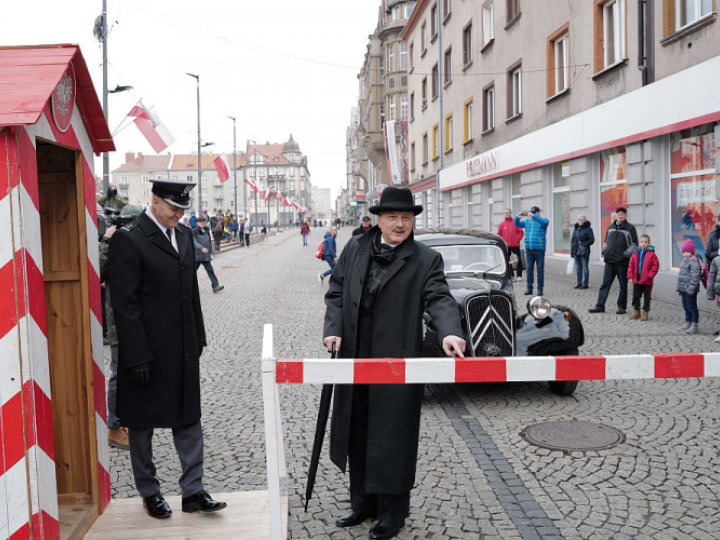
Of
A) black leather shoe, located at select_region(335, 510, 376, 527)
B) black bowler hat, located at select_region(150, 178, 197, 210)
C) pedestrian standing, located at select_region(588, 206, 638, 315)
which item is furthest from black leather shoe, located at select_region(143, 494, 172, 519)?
pedestrian standing, located at select_region(588, 206, 638, 315)

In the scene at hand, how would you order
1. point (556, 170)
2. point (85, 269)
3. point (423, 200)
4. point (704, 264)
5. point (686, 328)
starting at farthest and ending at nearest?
point (423, 200), point (556, 170), point (704, 264), point (686, 328), point (85, 269)

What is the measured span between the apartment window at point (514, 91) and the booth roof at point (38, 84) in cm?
2031

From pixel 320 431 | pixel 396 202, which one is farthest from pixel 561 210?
pixel 320 431

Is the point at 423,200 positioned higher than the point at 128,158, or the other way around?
the point at 128,158

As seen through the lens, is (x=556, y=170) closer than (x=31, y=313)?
No

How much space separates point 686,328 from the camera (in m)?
10.4

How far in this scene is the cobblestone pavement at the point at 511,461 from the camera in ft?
13.5

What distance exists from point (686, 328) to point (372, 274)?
→ 7.89 m

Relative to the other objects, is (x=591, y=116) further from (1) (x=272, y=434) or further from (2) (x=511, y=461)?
(1) (x=272, y=434)

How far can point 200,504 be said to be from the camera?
13.4 ft

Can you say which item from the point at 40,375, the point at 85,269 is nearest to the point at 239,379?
the point at 85,269

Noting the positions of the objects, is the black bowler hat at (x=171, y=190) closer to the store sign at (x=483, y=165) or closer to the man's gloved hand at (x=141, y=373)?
the man's gloved hand at (x=141, y=373)

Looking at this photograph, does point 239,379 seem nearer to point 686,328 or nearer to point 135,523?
point 135,523

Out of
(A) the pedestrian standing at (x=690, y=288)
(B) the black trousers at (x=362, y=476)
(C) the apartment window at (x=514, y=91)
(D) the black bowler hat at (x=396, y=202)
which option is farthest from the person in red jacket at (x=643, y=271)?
(C) the apartment window at (x=514, y=91)
